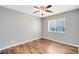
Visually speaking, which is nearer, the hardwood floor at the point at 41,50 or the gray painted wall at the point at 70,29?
the hardwood floor at the point at 41,50

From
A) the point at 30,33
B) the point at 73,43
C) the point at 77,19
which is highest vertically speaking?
the point at 77,19

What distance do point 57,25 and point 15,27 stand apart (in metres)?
2.44

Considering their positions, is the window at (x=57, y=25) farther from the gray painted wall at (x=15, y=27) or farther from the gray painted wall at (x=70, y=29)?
the gray painted wall at (x=15, y=27)

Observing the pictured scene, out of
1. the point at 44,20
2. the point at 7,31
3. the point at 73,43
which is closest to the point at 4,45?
the point at 7,31

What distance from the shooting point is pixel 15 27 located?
3596 mm

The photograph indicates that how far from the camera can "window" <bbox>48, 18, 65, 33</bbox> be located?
440 cm

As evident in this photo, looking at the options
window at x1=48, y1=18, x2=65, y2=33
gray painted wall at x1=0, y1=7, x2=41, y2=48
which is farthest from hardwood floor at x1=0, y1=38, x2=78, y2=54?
window at x1=48, y1=18, x2=65, y2=33

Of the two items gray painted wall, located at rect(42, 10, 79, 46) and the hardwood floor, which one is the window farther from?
the hardwood floor

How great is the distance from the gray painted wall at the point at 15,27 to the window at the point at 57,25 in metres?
0.98

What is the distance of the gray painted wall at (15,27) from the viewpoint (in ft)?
9.79

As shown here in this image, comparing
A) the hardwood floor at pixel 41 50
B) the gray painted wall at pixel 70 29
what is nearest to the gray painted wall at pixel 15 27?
the hardwood floor at pixel 41 50
